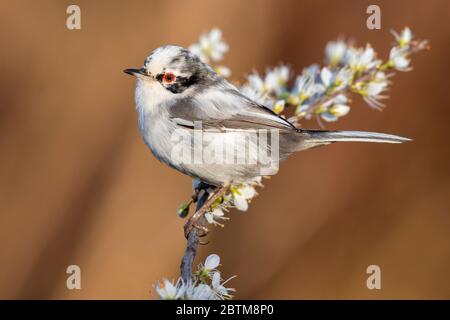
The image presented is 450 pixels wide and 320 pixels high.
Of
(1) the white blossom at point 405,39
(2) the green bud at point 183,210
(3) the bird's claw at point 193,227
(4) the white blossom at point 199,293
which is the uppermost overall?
(1) the white blossom at point 405,39

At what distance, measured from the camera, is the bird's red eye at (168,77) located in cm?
316

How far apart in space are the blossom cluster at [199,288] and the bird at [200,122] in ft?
1.68

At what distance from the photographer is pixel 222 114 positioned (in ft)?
10.4

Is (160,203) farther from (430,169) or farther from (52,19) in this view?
(430,169)

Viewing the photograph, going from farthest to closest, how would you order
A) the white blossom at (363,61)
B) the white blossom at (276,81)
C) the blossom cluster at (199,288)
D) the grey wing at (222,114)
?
the white blossom at (276,81) < the white blossom at (363,61) < the grey wing at (222,114) < the blossom cluster at (199,288)

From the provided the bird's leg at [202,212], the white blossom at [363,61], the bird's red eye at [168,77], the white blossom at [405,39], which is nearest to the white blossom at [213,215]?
the bird's leg at [202,212]

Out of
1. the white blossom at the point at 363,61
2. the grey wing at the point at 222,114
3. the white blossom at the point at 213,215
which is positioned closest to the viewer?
the white blossom at the point at 213,215

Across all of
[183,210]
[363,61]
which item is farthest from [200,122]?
[363,61]

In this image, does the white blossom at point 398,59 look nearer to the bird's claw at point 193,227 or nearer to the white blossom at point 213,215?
the white blossom at point 213,215

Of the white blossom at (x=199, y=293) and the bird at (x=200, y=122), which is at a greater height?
the bird at (x=200, y=122)

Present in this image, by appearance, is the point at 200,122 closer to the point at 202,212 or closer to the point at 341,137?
the point at 202,212

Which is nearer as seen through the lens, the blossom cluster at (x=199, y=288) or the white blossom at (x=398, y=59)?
the blossom cluster at (x=199, y=288)

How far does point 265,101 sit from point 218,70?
386mm

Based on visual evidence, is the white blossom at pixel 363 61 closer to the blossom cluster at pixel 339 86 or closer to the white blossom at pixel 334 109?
the blossom cluster at pixel 339 86
